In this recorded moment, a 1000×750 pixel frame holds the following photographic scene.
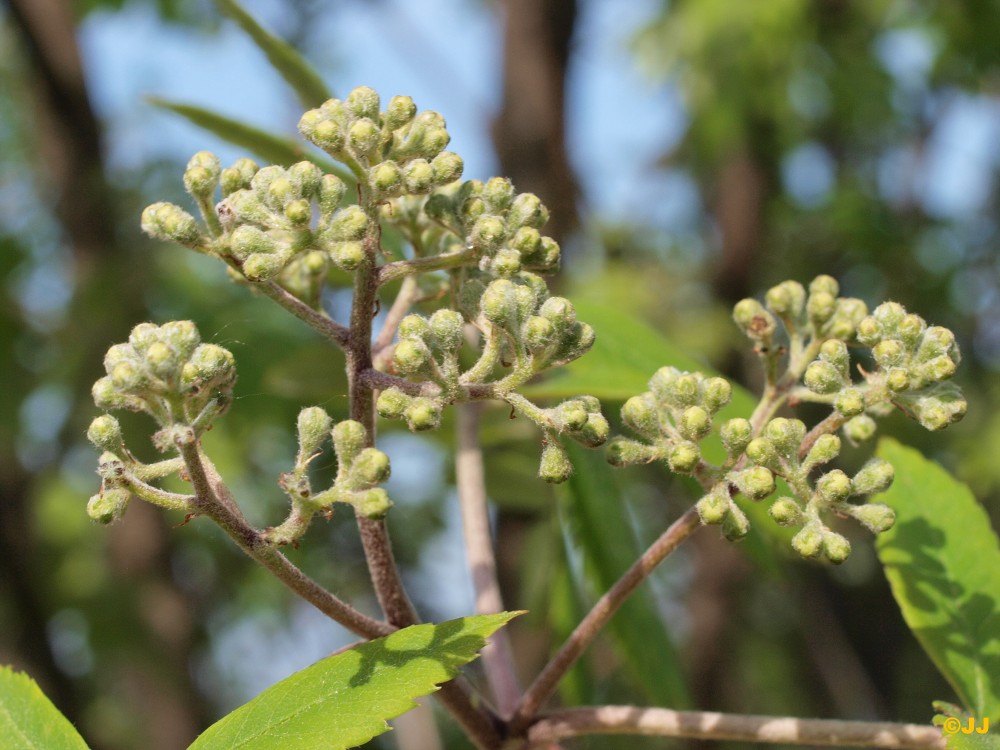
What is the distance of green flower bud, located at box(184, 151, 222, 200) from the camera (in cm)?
127

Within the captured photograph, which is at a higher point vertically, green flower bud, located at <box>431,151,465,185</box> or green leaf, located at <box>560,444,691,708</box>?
green flower bud, located at <box>431,151,465,185</box>

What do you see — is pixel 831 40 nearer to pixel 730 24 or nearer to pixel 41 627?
pixel 730 24

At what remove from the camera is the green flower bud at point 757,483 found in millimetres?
1182

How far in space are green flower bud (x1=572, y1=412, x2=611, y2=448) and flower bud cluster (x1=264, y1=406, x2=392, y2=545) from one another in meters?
0.24

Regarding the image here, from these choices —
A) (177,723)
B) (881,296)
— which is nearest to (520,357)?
(177,723)

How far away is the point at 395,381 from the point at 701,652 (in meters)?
6.99

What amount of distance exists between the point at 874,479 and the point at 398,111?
796mm

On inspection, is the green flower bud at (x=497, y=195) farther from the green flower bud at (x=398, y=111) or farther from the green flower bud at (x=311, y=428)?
the green flower bud at (x=311, y=428)

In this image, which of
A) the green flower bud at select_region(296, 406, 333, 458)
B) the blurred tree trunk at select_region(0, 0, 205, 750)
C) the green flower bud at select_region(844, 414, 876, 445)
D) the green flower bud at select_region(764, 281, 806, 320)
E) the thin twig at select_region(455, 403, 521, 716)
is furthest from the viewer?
the blurred tree trunk at select_region(0, 0, 205, 750)

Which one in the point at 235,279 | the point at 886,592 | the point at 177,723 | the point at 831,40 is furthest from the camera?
the point at 886,592

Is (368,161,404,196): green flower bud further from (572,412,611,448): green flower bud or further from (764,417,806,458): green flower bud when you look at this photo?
(764,417,806,458): green flower bud

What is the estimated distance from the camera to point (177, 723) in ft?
16.0

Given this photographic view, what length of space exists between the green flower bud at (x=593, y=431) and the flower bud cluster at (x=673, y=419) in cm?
6

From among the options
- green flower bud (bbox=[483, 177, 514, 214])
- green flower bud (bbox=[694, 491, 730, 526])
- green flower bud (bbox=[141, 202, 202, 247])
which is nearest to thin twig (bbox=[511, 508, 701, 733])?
green flower bud (bbox=[694, 491, 730, 526])
